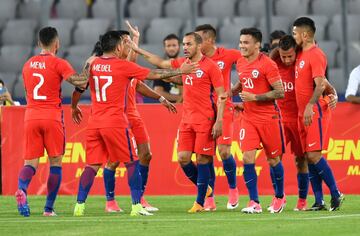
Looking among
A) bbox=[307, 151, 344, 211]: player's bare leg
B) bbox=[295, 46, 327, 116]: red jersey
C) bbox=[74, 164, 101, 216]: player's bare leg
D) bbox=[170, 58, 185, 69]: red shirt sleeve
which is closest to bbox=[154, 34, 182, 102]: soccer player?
bbox=[170, 58, 185, 69]: red shirt sleeve

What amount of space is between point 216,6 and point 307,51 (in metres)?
11.7

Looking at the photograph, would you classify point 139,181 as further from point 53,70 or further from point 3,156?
point 3,156

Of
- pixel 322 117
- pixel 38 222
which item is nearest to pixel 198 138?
pixel 322 117

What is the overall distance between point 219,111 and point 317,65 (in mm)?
1309

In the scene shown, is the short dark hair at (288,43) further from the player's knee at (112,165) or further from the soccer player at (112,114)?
the player's knee at (112,165)

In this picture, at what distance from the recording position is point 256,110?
637 inches

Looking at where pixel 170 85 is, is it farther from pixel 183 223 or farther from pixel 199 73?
pixel 183 223

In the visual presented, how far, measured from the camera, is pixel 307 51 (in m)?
16.1

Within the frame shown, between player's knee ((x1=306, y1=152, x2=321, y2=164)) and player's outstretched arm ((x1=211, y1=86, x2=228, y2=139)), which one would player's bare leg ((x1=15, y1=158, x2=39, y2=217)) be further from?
player's knee ((x1=306, y1=152, x2=321, y2=164))

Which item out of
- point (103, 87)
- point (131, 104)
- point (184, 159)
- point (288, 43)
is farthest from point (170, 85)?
point (103, 87)

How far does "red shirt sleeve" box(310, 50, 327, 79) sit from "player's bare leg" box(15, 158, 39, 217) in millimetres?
3556

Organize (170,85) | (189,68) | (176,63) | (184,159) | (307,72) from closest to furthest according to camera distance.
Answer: (189,68) → (307,72) → (184,159) → (176,63) → (170,85)

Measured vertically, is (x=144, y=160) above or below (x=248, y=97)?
below

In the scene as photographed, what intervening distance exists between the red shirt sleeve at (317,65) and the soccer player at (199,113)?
3.71 ft
